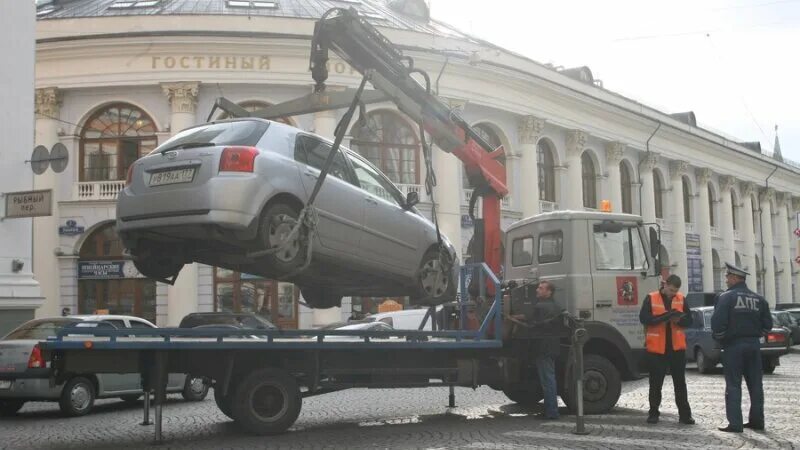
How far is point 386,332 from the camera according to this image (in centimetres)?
1095

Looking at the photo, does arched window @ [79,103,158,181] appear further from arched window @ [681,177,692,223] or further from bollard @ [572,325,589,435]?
arched window @ [681,177,692,223]

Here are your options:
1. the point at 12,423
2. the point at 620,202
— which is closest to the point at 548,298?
the point at 12,423

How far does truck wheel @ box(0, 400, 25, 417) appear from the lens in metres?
13.2

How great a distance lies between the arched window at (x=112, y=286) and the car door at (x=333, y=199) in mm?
21494

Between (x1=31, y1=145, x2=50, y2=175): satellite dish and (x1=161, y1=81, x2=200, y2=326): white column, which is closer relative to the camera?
(x1=31, y1=145, x2=50, y2=175): satellite dish

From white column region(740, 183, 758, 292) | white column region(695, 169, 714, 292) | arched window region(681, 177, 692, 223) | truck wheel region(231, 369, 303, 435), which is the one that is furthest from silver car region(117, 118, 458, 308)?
white column region(740, 183, 758, 292)

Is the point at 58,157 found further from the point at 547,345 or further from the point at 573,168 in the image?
the point at 573,168

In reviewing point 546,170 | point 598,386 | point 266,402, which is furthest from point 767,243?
point 266,402

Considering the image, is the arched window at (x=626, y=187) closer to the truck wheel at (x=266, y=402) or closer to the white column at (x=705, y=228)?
the white column at (x=705, y=228)

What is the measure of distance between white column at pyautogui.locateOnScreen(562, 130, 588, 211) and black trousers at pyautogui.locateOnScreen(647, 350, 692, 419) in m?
27.3

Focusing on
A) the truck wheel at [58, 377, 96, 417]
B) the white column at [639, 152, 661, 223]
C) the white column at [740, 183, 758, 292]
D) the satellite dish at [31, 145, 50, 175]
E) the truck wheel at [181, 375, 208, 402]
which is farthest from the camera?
the white column at [740, 183, 758, 292]

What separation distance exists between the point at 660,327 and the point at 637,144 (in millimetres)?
33142

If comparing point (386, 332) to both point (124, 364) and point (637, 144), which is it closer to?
point (124, 364)

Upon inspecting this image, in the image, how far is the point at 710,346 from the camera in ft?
68.0
